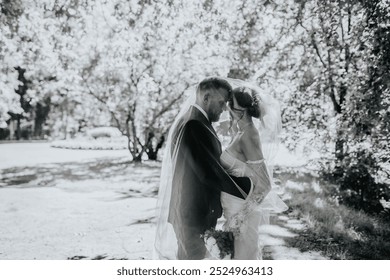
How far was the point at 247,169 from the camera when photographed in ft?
6.76

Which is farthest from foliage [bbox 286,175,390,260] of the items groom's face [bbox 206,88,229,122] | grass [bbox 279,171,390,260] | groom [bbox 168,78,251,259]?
groom's face [bbox 206,88,229,122]

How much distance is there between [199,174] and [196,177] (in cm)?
3

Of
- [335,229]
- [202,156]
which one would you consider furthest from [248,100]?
[335,229]

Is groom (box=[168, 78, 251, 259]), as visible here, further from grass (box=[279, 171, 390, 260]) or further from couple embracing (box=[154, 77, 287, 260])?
grass (box=[279, 171, 390, 260])

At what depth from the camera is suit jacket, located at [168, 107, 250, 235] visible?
1881mm

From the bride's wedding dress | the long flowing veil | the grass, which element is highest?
the long flowing veil

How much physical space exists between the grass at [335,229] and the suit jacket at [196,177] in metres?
1.66

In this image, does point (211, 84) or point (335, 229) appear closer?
point (211, 84)

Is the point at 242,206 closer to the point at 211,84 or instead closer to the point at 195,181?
the point at 195,181

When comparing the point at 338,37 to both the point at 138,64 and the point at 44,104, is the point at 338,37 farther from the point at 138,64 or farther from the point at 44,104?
the point at 44,104

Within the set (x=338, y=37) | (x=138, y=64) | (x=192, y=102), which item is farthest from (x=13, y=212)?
(x=338, y=37)

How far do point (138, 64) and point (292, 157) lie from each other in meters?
2.75

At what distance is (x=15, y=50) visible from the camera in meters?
3.98
